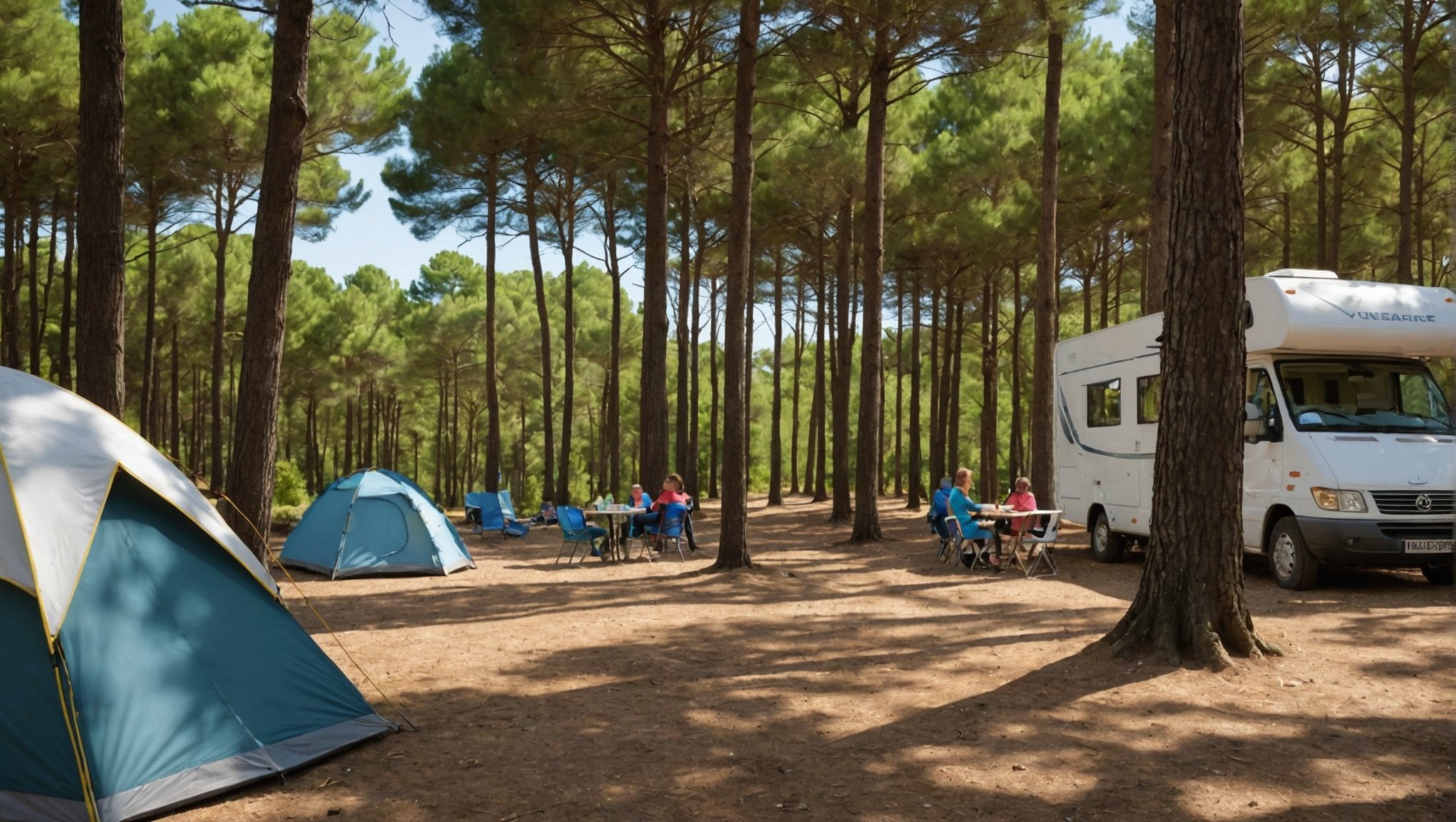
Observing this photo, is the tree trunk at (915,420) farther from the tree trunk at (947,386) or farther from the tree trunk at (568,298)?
the tree trunk at (568,298)

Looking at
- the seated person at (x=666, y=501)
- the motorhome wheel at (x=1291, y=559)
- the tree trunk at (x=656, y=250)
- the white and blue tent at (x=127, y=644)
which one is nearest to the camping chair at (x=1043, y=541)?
the motorhome wheel at (x=1291, y=559)

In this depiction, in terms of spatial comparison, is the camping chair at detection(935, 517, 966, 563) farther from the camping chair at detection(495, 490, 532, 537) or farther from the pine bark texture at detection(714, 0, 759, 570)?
the camping chair at detection(495, 490, 532, 537)

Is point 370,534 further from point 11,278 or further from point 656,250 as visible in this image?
point 11,278

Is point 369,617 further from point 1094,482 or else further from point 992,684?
point 1094,482

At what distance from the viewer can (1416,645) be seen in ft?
21.2

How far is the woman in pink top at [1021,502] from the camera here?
36.0 feet

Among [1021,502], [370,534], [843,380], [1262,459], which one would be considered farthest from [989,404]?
[370,534]

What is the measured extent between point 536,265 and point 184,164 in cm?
651

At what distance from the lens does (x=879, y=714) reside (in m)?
5.18

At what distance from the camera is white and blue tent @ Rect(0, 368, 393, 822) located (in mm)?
3820

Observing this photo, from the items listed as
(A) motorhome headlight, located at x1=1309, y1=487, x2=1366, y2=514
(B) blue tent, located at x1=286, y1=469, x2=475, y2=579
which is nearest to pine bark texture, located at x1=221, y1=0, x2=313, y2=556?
(B) blue tent, located at x1=286, y1=469, x2=475, y2=579

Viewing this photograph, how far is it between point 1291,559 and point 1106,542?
9.50 ft

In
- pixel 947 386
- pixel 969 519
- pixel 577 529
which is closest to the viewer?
pixel 969 519

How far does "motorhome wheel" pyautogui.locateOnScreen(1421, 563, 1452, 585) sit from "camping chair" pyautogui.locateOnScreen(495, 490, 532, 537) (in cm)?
1187
